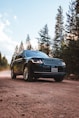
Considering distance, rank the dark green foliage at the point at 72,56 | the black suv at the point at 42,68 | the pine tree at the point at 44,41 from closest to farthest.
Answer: the black suv at the point at 42,68, the dark green foliage at the point at 72,56, the pine tree at the point at 44,41

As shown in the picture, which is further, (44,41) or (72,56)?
(44,41)

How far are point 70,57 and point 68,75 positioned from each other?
53.2 inches

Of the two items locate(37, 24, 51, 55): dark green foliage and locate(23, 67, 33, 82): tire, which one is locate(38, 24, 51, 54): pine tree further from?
locate(23, 67, 33, 82): tire

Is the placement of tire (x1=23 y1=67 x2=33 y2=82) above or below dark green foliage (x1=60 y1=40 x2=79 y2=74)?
below

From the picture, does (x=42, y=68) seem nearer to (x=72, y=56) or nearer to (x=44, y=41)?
(x=72, y=56)

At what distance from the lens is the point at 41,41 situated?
81125 millimetres

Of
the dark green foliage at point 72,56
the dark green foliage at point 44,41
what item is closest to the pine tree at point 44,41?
the dark green foliage at point 44,41

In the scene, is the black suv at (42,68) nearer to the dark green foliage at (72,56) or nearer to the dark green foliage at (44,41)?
the dark green foliage at (72,56)

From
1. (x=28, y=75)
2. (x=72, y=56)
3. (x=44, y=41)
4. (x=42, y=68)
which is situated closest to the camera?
(x=42, y=68)

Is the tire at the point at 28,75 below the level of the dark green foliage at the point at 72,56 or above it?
below

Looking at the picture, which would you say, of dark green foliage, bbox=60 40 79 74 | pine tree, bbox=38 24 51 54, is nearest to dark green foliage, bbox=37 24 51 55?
pine tree, bbox=38 24 51 54

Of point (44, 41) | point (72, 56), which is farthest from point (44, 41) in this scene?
point (72, 56)

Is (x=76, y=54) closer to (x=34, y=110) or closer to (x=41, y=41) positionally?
(x=34, y=110)

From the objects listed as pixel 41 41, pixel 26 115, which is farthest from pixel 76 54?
pixel 41 41
